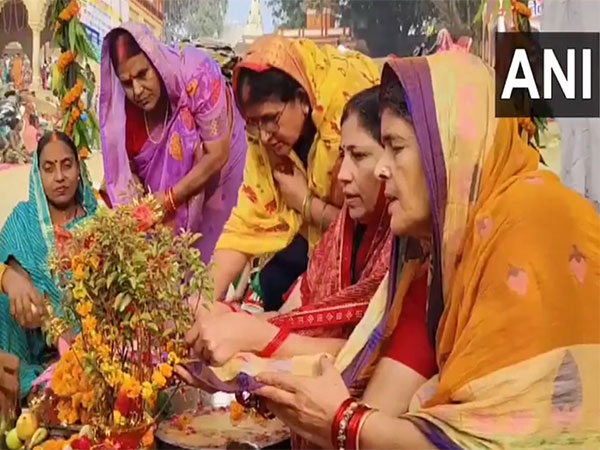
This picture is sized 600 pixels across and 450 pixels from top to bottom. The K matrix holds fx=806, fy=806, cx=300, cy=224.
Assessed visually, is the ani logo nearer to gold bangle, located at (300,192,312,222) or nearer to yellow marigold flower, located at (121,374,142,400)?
gold bangle, located at (300,192,312,222)

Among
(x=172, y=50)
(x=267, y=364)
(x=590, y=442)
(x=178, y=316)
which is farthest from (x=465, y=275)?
(x=172, y=50)

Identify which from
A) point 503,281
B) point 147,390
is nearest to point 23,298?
point 147,390

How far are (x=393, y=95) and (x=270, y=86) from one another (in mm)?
358

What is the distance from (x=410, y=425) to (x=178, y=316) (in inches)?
20.1

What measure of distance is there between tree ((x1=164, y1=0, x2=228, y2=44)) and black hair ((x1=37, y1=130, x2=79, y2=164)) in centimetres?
29

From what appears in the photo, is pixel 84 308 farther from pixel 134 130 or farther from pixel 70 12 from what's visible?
pixel 70 12

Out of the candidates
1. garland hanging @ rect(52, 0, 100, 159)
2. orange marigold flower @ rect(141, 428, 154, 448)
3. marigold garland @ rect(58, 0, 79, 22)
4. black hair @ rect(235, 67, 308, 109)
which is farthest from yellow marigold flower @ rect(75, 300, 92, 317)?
marigold garland @ rect(58, 0, 79, 22)

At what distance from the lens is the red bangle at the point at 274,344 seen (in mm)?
1449

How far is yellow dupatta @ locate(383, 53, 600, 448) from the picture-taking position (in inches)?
41.8

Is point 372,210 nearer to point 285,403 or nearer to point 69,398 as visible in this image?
point 285,403

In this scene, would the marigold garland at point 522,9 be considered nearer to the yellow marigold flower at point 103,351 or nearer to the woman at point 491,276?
the woman at point 491,276

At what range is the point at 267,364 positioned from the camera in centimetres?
142

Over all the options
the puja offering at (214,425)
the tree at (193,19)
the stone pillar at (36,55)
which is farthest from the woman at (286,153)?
the stone pillar at (36,55)

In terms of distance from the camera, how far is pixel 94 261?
142 centimetres
